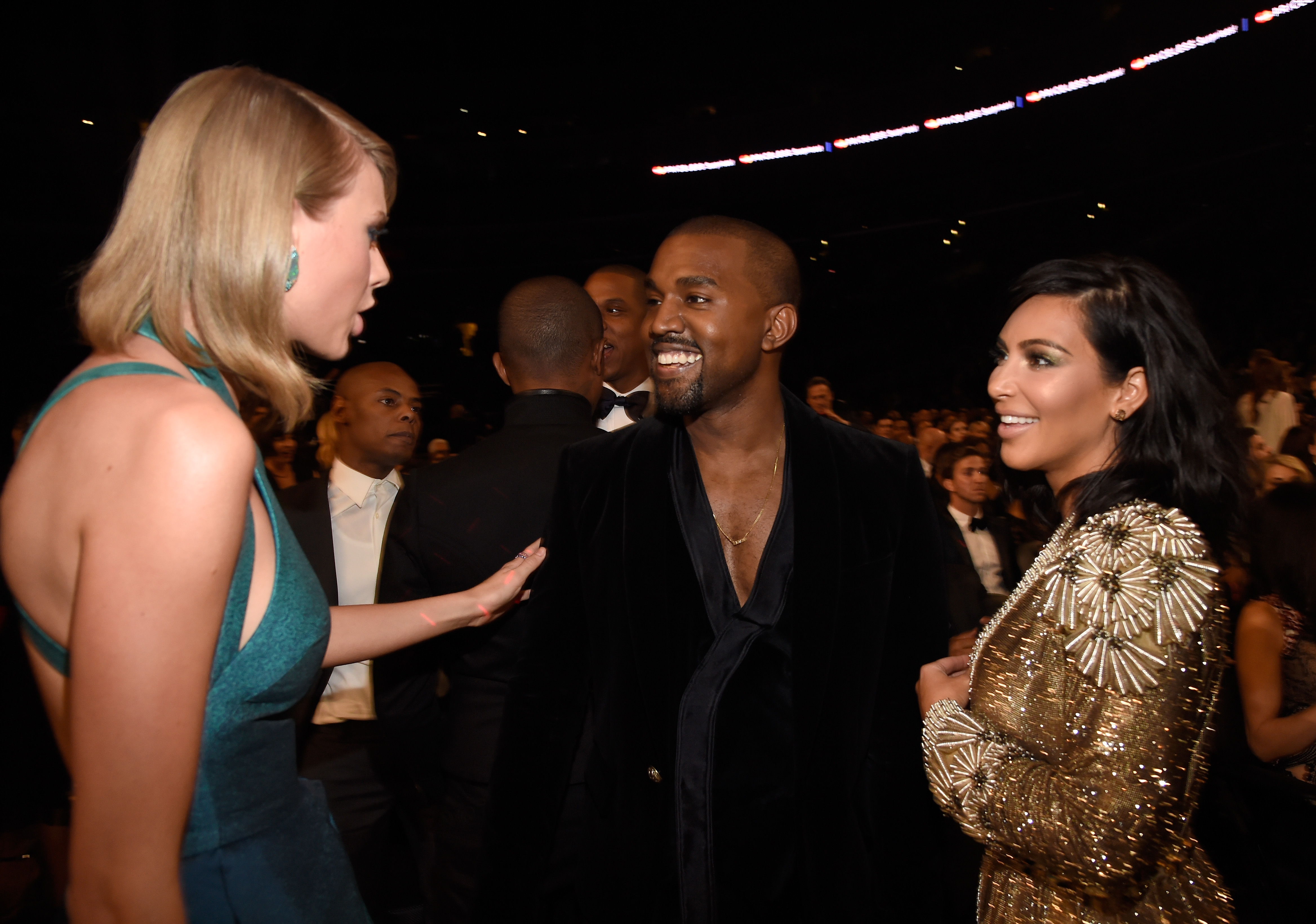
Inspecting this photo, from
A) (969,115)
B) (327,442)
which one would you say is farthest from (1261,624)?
(969,115)

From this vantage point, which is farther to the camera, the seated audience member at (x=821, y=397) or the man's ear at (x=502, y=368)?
the seated audience member at (x=821, y=397)

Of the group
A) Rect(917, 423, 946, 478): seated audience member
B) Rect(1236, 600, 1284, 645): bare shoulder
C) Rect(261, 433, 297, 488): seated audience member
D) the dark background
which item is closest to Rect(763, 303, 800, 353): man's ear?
Rect(1236, 600, 1284, 645): bare shoulder

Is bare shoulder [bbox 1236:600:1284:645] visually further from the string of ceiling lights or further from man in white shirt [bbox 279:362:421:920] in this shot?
the string of ceiling lights

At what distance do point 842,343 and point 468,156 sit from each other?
841 cm

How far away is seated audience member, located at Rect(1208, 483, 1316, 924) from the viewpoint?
6.70ft

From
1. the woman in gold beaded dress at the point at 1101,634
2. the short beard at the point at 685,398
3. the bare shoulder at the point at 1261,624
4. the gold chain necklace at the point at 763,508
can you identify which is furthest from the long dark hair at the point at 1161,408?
the bare shoulder at the point at 1261,624

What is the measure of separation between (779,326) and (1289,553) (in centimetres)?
188

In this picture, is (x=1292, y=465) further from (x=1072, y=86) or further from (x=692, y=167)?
(x=692, y=167)

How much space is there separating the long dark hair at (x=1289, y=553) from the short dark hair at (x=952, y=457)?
133 cm

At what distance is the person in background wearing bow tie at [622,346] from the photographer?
340 centimetres

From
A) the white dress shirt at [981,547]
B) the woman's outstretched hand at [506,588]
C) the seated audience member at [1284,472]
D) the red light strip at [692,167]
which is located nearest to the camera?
the woman's outstretched hand at [506,588]

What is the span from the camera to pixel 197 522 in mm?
878

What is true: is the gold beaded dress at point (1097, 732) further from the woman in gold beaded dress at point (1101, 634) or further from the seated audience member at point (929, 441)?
the seated audience member at point (929, 441)

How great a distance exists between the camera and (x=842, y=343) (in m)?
17.7
